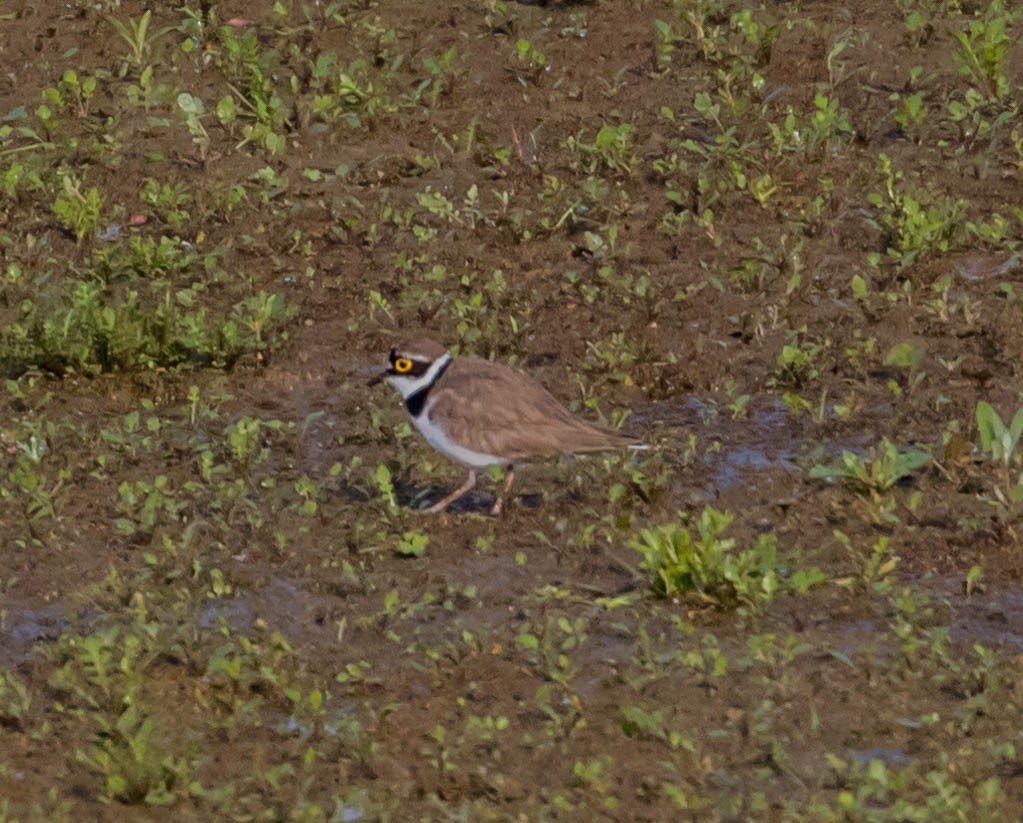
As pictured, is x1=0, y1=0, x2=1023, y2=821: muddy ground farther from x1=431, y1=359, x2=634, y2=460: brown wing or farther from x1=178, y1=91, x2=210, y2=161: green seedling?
x1=431, y1=359, x2=634, y2=460: brown wing

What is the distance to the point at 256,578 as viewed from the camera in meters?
8.45

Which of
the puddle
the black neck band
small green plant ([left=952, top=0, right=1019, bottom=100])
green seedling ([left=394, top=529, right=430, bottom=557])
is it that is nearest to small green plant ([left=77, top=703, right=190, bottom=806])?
the puddle

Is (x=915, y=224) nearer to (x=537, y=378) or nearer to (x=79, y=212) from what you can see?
(x=537, y=378)

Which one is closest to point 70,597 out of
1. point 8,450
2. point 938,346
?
point 8,450

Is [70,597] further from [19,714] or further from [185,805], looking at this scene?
[185,805]

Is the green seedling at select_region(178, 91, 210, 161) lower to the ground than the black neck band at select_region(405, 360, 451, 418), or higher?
lower

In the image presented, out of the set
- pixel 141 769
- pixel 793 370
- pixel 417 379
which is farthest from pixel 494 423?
pixel 141 769

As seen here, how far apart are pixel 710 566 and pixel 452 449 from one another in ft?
5.48

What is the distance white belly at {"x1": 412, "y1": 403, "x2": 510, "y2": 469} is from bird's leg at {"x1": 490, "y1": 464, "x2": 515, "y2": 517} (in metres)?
0.13

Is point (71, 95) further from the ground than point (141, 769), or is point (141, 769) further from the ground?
point (141, 769)

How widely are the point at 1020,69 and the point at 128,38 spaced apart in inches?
251

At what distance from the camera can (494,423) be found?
29.2 ft

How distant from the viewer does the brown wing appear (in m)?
8.90

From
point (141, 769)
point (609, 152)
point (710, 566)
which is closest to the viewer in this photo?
point (141, 769)
